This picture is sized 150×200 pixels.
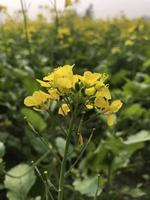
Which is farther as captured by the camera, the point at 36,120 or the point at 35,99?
the point at 36,120

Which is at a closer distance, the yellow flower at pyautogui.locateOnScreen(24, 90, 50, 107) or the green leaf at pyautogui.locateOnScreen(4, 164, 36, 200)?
the yellow flower at pyautogui.locateOnScreen(24, 90, 50, 107)

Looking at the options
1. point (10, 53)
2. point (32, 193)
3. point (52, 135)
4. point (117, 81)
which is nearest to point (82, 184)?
point (32, 193)

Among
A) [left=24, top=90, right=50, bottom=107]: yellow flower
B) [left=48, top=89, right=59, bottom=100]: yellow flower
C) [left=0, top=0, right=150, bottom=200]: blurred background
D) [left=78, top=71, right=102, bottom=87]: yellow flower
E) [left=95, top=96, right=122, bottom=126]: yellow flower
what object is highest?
[left=78, top=71, right=102, bottom=87]: yellow flower

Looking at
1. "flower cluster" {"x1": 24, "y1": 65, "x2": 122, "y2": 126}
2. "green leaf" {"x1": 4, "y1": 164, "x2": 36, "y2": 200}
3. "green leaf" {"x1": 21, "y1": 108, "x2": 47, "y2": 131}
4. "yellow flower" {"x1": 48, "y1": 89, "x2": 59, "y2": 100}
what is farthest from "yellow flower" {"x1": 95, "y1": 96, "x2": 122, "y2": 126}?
"green leaf" {"x1": 21, "y1": 108, "x2": 47, "y2": 131}

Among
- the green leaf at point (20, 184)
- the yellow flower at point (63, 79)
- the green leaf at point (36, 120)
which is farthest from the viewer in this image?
the green leaf at point (36, 120)

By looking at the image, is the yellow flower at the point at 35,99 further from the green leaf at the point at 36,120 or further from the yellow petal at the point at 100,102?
the green leaf at the point at 36,120

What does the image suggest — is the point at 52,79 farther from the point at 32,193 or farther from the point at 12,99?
the point at 12,99

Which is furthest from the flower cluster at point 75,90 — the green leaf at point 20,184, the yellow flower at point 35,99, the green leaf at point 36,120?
the green leaf at point 36,120

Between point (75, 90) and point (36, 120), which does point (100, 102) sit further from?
point (36, 120)

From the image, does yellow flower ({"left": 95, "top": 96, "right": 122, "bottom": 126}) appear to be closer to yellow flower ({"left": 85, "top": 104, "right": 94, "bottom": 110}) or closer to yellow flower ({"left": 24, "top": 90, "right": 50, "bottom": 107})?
yellow flower ({"left": 85, "top": 104, "right": 94, "bottom": 110})

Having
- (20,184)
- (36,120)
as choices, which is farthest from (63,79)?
(36,120)

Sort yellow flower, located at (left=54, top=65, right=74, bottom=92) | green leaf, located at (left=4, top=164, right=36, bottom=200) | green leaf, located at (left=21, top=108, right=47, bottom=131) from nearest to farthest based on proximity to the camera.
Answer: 1. yellow flower, located at (left=54, top=65, right=74, bottom=92)
2. green leaf, located at (left=4, top=164, right=36, bottom=200)
3. green leaf, located at (left=21, top=108, right=47, bottom=131)
